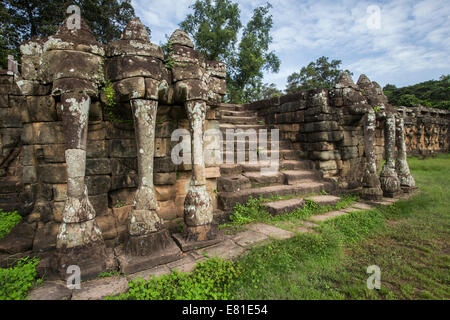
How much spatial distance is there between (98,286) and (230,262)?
141 centimetres

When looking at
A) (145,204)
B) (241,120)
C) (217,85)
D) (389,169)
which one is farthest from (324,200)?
(241,120)

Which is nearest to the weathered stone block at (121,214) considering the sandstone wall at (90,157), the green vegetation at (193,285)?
the sandstone wall at (90,157)

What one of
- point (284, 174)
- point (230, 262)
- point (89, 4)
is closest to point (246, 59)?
point (89, 4)

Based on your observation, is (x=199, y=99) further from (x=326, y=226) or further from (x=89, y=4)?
(x=89, y=4)

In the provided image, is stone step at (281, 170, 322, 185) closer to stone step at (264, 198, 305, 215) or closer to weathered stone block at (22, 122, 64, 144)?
stone step at (264, 198, 305, 215)

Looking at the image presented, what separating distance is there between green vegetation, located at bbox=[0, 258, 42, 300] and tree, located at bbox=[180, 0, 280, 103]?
18934 mm

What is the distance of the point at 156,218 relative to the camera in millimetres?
2842

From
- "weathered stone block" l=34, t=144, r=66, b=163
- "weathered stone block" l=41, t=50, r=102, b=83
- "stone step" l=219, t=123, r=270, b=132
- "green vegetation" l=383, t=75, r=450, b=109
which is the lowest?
"weathered stone block" l=34, t=144, r=66, b=163

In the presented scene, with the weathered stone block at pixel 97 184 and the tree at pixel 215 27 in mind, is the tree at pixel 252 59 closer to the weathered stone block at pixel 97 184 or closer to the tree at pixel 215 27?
the tree at pixel 215 27

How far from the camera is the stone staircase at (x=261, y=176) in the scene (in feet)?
15.1

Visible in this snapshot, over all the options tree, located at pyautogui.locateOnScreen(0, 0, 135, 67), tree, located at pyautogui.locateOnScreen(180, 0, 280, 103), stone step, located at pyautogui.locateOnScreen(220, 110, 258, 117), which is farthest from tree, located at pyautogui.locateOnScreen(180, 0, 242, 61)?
stone step, located at pyautogui.locateOnScreen(220, 110, 258, 117)

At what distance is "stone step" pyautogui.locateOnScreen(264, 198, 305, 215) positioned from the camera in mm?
4496

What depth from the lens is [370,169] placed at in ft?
19.1

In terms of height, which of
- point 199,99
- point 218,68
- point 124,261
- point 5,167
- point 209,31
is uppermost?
point 209,31
